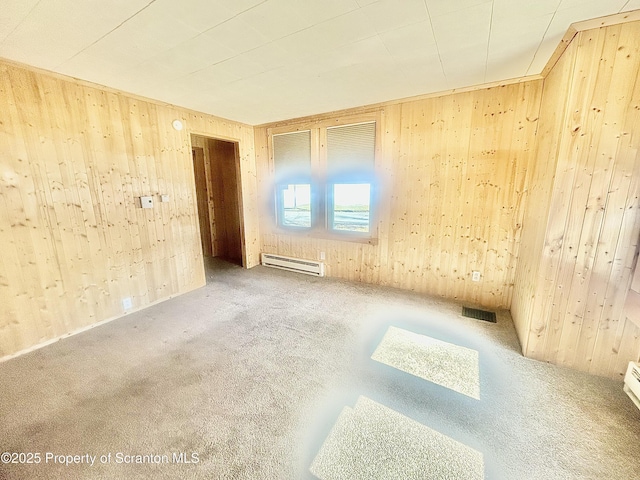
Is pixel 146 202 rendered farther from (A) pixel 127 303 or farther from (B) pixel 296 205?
(B) pixel 296 205

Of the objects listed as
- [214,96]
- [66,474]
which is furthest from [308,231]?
[66,474]

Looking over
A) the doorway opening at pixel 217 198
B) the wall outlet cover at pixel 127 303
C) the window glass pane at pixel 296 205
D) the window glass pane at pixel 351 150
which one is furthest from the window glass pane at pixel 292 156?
the wall outlet cover at pixel 127 303

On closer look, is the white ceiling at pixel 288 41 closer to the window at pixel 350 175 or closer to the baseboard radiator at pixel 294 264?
the window at pixel 350 175

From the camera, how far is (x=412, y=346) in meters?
2.25

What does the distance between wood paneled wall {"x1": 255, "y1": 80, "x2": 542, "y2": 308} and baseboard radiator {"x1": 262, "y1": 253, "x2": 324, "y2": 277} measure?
895 mm

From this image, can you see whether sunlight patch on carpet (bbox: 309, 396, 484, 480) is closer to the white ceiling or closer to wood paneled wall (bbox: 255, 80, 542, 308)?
wood paneled wall (bbox: 255, 80, 542, 308)

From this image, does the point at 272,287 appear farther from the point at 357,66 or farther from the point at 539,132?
the point at 539,132

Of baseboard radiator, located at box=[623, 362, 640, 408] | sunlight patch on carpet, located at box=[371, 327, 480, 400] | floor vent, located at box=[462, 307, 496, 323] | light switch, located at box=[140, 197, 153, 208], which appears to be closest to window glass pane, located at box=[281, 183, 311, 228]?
light switch, located at box=[140, 197, 153, 208]

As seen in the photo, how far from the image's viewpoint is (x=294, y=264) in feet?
14.1

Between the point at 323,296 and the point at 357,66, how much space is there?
2632 mm

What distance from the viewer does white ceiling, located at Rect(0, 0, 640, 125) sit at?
1.44m

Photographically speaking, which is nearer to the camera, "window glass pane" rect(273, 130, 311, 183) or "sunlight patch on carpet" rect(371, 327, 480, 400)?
"sunlight patch on carpet" rect(371, 327, 480, 400)

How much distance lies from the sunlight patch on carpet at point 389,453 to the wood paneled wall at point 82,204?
2.83 metres

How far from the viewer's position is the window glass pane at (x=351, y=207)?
3.55m
